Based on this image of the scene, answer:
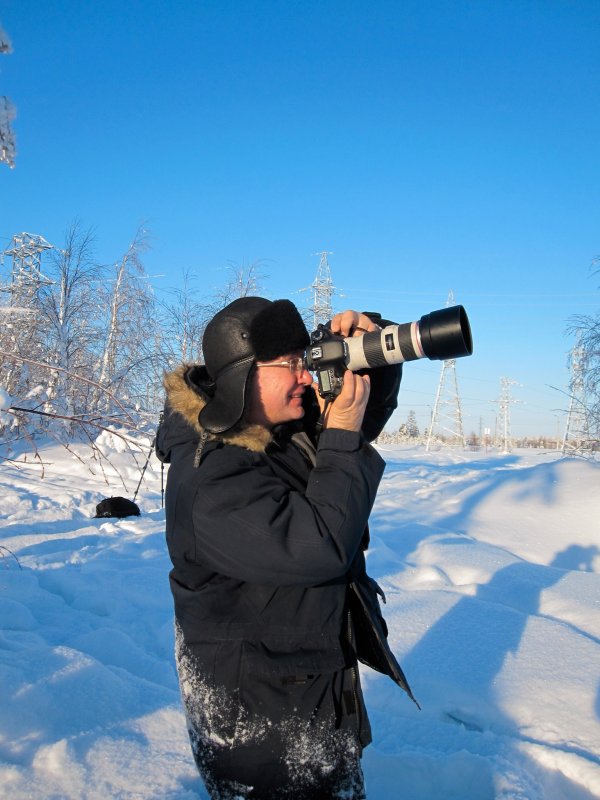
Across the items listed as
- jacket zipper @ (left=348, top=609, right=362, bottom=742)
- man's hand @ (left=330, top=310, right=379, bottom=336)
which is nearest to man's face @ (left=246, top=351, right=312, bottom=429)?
man's hand @ (left=330, top=310, right=379, bottom=336)

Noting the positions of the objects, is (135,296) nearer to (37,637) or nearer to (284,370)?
(37,637)

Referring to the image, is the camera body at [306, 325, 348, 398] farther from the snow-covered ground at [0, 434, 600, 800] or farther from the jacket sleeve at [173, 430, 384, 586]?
the snow-covered ground at [0, 434, 600, 800]

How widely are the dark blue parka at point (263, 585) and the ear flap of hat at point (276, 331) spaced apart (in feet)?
0.67

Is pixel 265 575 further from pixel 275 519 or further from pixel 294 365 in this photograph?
pixel 294 365

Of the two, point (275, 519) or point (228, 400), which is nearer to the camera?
point (275, 519)

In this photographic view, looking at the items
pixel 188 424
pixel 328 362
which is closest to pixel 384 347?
pixel 328 362

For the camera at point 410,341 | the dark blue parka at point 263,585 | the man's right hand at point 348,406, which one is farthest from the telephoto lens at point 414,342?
the dark blue parka at point 263,585

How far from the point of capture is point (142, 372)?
18.7 m

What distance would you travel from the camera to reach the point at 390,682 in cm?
278

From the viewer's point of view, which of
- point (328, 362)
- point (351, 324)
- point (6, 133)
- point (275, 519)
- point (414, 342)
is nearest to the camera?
point (275, 519)

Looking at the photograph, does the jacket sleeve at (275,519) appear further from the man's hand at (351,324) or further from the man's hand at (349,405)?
the man's hand at (351,324)

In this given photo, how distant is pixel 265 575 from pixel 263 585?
0.25 ft

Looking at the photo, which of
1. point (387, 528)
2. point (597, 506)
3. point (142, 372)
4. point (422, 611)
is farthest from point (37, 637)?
point (142, 372)

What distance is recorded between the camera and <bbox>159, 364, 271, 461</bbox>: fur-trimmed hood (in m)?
1.40
